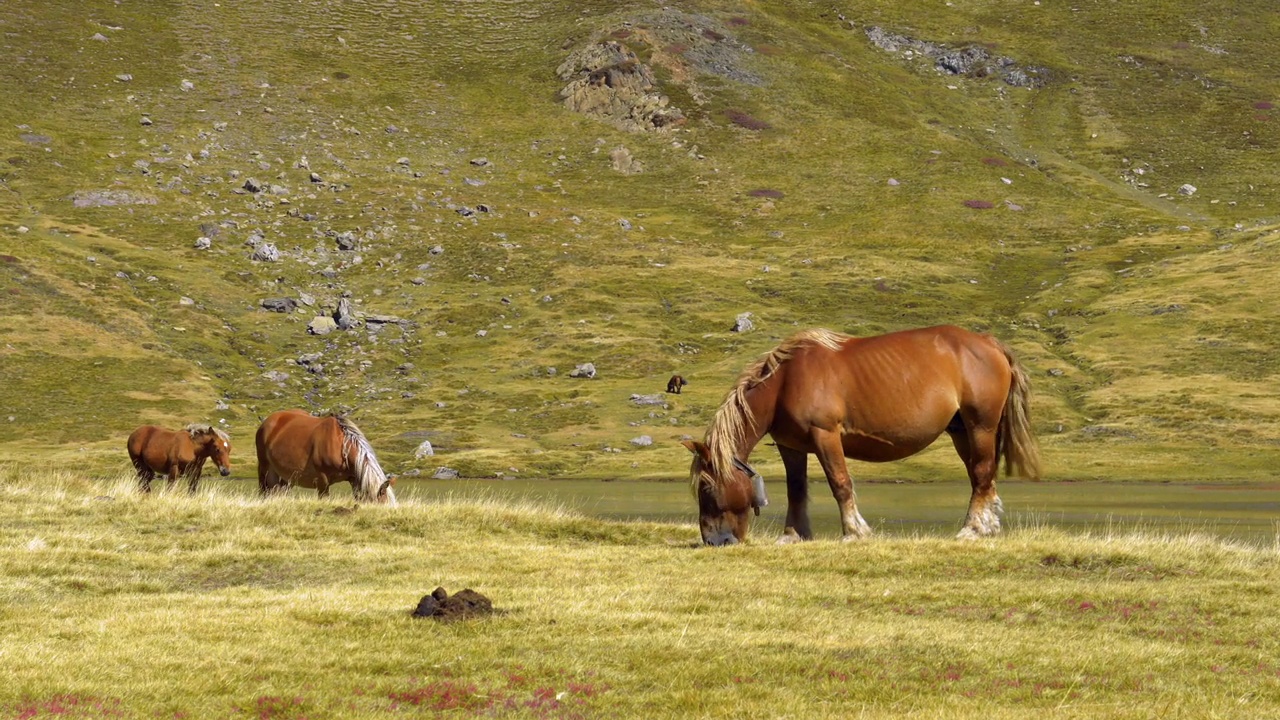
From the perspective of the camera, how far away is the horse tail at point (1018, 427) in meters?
21.3

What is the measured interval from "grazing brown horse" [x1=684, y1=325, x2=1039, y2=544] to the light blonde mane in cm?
2

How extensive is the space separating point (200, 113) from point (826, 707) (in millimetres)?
114986

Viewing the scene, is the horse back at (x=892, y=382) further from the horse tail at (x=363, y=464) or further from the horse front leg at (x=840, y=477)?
the horse tail at (x=363, y=464)

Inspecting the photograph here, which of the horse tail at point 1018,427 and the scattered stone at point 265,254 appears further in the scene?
the scattered stone at point 265,254

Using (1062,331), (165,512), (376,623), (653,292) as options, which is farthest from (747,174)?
(376,623)

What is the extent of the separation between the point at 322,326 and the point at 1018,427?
6440 cm

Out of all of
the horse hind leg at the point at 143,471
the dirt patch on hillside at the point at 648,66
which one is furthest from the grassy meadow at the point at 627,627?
the dirt patch on hillside at the point at 648,66

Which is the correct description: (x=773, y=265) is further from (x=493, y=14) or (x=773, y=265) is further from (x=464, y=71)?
(x=493, y=14)

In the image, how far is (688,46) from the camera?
5605 inches

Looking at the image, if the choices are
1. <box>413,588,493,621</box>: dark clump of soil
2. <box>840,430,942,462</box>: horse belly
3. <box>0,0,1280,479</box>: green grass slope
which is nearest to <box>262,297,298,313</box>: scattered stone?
<box>0,0,1280,479</box>: green grass slope

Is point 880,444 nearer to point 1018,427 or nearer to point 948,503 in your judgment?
point 1018,427

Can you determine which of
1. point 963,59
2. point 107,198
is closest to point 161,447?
point 107,198

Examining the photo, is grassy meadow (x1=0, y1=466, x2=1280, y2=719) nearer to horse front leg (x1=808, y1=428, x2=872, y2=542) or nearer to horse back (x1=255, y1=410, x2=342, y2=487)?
horse front leg (x1=808, y1=428, x2=872, y2=542)

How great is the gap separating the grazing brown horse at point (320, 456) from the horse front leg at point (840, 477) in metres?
10.4
